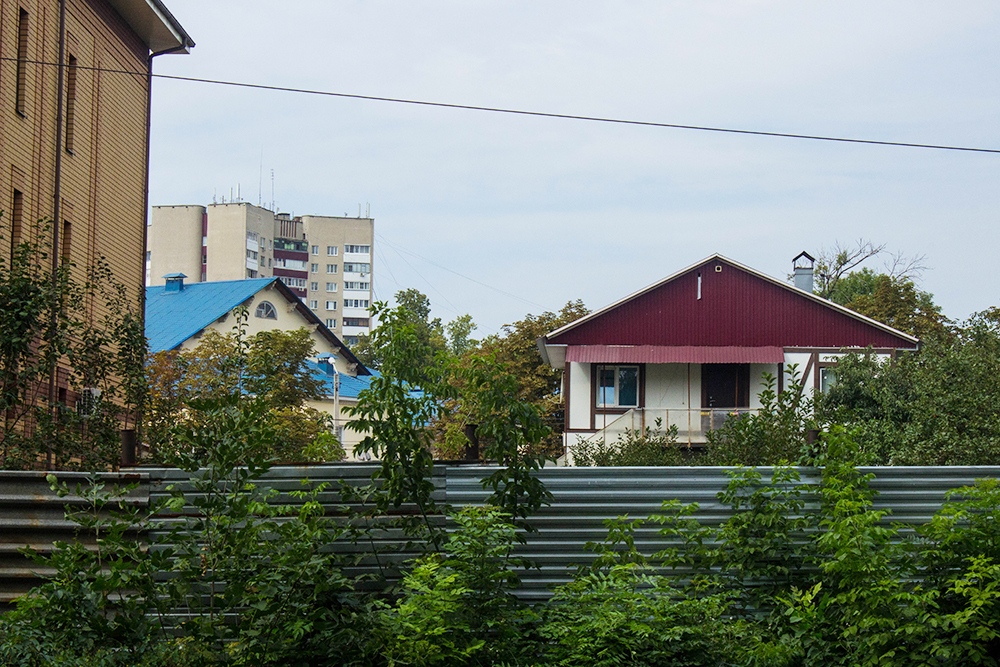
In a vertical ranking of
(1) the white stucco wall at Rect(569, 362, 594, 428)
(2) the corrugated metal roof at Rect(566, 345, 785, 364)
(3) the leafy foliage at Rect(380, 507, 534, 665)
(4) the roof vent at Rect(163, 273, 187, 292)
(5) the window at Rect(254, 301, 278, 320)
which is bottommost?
(3) the leafy foliage at Rect(380, 507, 534, 665)

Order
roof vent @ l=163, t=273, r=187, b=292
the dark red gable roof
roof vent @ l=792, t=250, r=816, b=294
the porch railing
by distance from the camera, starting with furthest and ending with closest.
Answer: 1. roof vent @ l=163, t=273, r=187, b=292
2. roof vent @ l=792, t=250, r=816, b=294
3. the dark red gable roof
4. the porch railing

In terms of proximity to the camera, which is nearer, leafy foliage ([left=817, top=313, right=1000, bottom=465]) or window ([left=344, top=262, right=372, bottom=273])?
leafy foliage ([left=817, top=313, right=1000, bottom=465])

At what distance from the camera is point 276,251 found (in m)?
112

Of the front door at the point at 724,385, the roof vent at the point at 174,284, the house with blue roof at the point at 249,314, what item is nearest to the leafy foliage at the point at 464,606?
the front door at the point at 724,385

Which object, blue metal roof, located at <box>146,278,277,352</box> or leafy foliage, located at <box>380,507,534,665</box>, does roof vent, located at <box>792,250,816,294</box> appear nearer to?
blue metal roof, located at <box>146,278,277,352</box>

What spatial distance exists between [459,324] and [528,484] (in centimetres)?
8626

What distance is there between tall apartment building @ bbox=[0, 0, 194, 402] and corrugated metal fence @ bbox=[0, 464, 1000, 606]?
581cm

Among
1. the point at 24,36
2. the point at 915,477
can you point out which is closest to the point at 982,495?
the point at 915,477

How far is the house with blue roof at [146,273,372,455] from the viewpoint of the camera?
154 ft

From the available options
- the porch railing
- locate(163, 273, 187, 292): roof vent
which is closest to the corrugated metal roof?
the porch railing

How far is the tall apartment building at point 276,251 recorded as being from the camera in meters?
91.5

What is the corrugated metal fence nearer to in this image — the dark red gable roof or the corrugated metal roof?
the corrugated metal roof

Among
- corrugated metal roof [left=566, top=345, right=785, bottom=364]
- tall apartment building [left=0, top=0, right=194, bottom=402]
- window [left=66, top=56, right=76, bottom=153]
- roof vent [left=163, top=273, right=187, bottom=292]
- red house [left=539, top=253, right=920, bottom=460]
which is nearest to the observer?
tall apartment building [left=0, top=0, right=194, bottom=402]

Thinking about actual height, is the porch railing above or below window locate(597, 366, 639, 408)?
below
